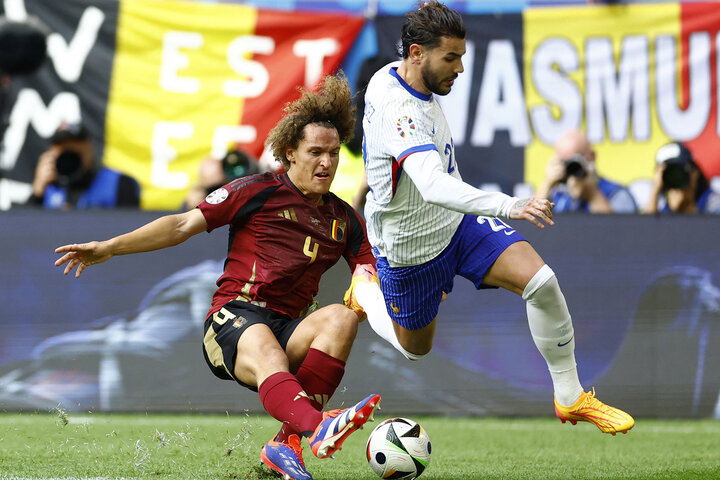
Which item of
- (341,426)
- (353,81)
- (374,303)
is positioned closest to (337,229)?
(374,303)

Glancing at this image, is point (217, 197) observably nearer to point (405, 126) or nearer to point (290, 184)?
point (290, 184)

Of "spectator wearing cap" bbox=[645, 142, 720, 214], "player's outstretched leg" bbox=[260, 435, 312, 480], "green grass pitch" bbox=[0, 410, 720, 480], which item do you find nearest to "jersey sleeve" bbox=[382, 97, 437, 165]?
"player's outstretched leg" bbox=[260, 435, 312, 480]

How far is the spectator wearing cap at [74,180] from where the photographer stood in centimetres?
810

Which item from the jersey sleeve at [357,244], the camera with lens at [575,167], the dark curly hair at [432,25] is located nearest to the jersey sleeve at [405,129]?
the dark curly hair at [432,25]

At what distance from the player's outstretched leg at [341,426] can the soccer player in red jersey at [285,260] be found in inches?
8.3

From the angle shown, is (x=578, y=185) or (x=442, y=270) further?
(x=578, y=185)

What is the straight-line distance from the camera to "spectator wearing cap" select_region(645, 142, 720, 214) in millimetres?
7828

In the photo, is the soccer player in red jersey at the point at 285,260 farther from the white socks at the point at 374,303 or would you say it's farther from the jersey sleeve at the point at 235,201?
the white socks at the point at 374,303

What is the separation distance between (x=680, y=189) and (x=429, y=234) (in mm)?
3844

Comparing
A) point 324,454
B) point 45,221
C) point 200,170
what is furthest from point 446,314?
point 324,454

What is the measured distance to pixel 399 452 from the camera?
14.3ft

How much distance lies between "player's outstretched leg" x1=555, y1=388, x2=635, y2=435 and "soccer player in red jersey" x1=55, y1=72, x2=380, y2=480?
112 cm

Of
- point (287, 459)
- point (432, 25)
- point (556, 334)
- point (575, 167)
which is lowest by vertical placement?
point (287, 459)

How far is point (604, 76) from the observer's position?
8.39m
